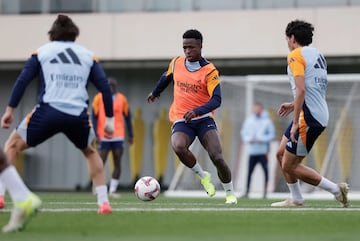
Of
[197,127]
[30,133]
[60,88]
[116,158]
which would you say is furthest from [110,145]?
[60,88]

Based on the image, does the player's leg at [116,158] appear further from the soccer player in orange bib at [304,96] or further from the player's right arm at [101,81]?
the player's right arm at [101,81]

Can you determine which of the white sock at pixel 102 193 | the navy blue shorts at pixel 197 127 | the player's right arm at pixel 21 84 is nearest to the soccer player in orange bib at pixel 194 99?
the navy blue shorts at pixel 197 127

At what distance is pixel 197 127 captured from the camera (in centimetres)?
1345

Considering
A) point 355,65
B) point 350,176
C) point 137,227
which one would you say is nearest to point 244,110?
point 350,176

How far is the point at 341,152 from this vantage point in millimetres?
23203

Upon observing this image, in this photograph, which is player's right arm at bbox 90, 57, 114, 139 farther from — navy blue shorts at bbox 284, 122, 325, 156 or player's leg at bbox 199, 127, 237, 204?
player's leg at bbox 199, 127, 237, 204

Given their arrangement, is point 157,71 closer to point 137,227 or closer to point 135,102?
point 135,102

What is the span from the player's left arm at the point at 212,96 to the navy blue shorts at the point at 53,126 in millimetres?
2940

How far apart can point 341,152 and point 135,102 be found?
9917 millimetres

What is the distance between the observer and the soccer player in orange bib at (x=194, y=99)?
43.2ft

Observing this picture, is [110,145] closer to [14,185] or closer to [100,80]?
[100,80]

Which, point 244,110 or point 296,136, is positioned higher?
point 296,136

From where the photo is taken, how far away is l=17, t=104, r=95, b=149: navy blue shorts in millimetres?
9828

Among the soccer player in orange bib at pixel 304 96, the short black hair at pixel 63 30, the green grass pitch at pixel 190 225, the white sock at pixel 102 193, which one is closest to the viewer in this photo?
the green grass pitch at pixel 190 225
